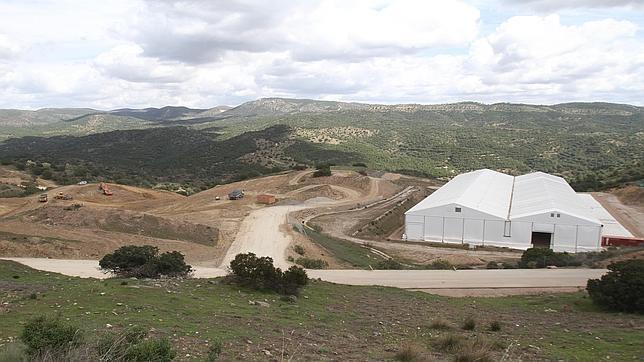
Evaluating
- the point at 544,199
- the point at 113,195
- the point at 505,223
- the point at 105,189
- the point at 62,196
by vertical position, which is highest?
the point at 544,199

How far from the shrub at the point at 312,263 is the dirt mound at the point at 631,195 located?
5845 cm

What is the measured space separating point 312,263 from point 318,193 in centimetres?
3456

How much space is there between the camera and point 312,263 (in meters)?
31.8

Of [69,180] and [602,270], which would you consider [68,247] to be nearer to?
[602,270]

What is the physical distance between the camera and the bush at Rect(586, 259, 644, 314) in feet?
61.3

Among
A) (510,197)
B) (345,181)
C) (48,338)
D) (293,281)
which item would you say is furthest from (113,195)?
(48,338)

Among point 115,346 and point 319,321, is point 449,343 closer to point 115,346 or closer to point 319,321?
point 319,321

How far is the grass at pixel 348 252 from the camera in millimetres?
34312

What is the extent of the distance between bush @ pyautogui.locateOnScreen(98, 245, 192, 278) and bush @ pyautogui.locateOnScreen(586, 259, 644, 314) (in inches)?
695

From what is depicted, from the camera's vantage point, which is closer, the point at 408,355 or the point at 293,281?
the point at 408,355

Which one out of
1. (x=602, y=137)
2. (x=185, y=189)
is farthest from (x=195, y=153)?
(x=602, y=137)

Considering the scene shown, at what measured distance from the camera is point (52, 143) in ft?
526

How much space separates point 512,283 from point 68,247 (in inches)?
1032

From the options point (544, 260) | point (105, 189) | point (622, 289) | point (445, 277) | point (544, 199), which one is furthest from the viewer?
point (105, 189)
